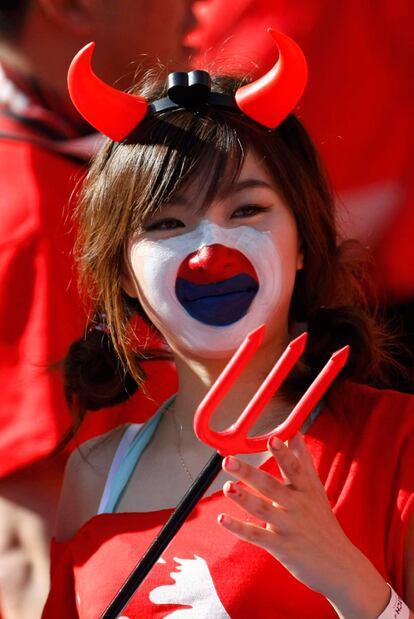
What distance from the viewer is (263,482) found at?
1.10 m

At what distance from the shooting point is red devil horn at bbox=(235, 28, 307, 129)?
1374 millimetres

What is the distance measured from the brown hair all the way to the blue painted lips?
10 cm

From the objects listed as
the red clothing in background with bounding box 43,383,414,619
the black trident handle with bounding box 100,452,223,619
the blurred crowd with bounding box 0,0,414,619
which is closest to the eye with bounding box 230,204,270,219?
the red clothing in background with bounding box 43,383,414,619

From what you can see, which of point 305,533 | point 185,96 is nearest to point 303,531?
point 305,533

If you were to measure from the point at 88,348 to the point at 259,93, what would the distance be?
458 mm

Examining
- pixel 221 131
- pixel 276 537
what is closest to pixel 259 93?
pixel 221 131

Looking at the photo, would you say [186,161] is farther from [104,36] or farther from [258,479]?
[104,36]

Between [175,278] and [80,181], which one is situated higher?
[175,278]

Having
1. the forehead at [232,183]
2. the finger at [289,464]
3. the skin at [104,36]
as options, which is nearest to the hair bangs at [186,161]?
the forehead at [232,183]

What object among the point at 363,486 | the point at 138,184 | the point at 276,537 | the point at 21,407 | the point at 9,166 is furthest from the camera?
the point at 9,166

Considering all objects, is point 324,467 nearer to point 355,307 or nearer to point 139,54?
point 355,307

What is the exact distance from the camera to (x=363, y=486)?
1.32m

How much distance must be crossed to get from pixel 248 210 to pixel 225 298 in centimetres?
11

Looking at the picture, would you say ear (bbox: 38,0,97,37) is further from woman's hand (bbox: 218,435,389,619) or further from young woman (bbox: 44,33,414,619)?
woman's hand (bbox: 218,435,389,619)
